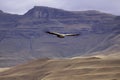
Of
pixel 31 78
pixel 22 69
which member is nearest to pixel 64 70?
pixel 31 78

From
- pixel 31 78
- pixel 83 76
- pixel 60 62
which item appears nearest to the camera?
pixel 83 76

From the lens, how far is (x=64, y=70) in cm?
14275

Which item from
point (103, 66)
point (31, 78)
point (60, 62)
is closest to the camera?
point (103, 66)

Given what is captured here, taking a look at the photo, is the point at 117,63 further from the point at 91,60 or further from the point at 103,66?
the point at 91,60

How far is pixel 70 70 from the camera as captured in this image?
5561 inches

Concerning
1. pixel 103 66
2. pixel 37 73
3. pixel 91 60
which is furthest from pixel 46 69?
pixel 103 66

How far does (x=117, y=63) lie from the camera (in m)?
137

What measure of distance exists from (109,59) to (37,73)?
25.0 m

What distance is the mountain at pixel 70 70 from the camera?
404 ft

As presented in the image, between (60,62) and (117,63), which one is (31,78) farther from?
(117,63)

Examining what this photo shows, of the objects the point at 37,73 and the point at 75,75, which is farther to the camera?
the point at 37,73

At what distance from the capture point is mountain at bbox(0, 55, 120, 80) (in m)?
123

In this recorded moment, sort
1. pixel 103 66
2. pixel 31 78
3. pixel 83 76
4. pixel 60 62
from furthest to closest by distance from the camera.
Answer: pixel 60 62 < pixel 31 78 < pixel 103 66 < pixel 83 76

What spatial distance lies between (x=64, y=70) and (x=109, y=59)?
1490 centimetres
